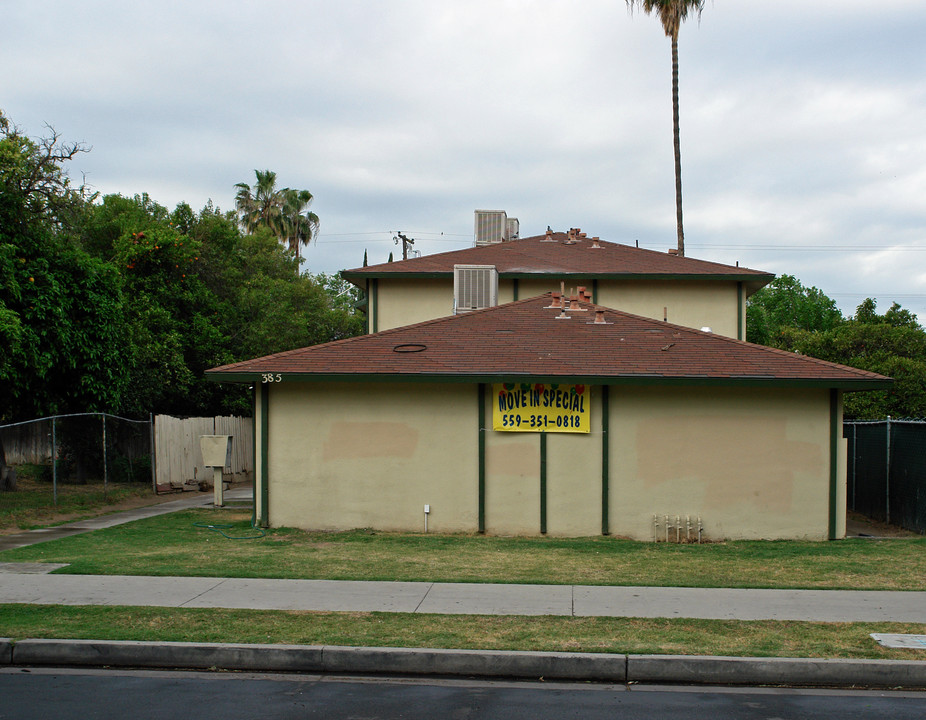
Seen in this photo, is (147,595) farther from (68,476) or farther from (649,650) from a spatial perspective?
(68,476)

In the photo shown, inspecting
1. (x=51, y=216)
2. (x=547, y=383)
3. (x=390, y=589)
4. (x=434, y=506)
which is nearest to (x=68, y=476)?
(x=51, y=216)

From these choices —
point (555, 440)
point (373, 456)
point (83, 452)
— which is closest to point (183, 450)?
point (83, 452)

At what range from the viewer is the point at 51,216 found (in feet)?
68.9

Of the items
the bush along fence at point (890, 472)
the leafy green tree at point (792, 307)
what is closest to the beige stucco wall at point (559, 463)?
the bush along fence at point (890, 472)

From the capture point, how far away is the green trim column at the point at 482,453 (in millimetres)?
14836

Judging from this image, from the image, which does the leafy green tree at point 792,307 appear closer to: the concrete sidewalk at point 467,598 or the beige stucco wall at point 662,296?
the beige stucco wall at point 662,296

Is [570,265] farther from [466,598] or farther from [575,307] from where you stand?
[466,598]

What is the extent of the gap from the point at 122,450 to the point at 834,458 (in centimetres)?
1999

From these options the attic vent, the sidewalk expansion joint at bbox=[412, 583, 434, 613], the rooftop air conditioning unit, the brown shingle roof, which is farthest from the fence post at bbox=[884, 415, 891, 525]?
the rooftop air conditioning unit

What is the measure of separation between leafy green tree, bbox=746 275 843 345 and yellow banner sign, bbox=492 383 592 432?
43303mm

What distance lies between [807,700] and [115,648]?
5689 millimetres

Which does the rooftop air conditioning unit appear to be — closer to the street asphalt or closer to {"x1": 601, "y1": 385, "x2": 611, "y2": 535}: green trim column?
{"x1": 601, "y1": 385, "x2": 611, "y2": 535}: green trim column

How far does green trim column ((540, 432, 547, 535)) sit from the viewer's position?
14.8 metres

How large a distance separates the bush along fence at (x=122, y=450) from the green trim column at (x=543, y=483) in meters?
11.4
